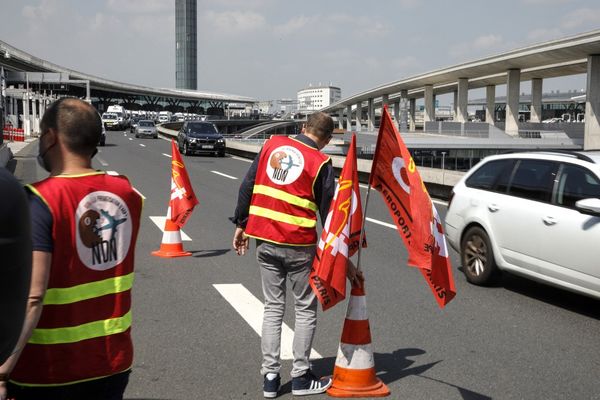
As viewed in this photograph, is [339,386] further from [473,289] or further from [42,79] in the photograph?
[42,79]

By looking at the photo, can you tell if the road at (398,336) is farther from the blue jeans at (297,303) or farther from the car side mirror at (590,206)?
the car side mirror at (590,206)

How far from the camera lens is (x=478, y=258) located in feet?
27.5

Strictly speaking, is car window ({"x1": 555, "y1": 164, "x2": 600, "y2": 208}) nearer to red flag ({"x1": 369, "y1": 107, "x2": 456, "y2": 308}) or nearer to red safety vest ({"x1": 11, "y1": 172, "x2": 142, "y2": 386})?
red flag ({"x1": 369, "y1": 107, "x2": 456, "y2": 308})

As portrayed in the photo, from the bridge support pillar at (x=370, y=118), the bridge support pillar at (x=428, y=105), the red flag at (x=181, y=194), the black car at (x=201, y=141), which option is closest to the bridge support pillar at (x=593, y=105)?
the black car at (x=201, y=141)

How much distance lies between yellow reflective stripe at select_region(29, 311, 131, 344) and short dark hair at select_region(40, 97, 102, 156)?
643mm

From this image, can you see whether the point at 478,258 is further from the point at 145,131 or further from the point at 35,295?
the point at 145,131

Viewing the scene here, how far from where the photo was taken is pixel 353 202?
15.6ft

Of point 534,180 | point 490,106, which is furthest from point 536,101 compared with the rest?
point 534,180

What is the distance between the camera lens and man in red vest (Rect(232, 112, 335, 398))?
4773 millimetres

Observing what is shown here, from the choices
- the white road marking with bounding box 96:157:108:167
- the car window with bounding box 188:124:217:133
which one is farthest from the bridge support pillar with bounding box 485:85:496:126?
the white road marking with bounding box 96:157:108:167

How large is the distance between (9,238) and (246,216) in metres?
3.59

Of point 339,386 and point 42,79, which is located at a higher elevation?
point 42,79

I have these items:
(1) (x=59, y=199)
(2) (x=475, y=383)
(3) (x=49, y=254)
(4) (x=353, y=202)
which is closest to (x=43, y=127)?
(1) (x=59, y=199)

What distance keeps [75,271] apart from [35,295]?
20cm
